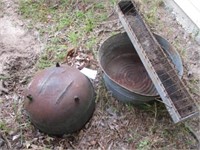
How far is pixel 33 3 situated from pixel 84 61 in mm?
1323

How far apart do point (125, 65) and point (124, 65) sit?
0.01 m

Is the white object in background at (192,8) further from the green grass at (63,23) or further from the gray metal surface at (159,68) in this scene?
the green grass at (63,23)

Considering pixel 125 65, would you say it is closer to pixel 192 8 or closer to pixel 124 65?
pixel 124 65

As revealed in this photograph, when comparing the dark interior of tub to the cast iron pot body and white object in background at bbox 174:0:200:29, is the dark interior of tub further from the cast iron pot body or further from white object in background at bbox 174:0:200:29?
white object in background at bbox 174:0:200:29

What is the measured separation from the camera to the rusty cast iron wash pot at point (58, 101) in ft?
9.46

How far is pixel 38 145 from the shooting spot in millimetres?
3018

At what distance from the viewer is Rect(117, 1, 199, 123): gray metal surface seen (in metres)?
2.92

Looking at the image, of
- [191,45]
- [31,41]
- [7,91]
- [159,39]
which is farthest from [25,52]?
[191,45]

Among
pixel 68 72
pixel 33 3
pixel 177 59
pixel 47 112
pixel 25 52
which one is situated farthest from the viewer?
pixel 33 3

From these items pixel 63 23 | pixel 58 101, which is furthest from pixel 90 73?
pixel 63 23

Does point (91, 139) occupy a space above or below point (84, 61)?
below

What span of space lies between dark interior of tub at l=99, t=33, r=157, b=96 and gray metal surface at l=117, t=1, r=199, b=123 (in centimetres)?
15

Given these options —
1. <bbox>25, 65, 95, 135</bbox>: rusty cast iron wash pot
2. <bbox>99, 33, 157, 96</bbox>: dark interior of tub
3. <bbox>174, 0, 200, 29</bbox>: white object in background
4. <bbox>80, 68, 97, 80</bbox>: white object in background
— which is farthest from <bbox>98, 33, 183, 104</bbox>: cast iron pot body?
<bbox>174, 0, 200, 29</bbox>: white object in background

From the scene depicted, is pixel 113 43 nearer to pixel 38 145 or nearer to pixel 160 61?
pixel 160 61
